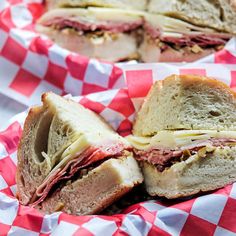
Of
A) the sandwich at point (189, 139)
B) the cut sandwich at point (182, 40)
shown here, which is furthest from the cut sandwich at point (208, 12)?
the sandwich at point (189, 139)

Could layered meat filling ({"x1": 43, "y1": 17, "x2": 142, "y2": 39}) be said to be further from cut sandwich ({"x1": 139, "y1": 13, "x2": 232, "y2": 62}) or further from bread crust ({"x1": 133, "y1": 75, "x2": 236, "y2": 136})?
bread crust ({"x1": 133, "y1": 75, "x2": 236, "y2": 136})

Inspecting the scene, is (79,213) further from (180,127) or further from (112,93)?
(112,93)

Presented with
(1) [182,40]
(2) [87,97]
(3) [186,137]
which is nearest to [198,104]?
(3) [186,137]

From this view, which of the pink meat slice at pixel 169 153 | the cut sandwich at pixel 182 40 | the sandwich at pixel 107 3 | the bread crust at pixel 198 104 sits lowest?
the cut sandwich at pixel 182 40

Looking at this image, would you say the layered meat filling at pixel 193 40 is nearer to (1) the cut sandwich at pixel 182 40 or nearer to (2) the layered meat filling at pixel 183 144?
(1) the cut sandwich at pixel 182 40

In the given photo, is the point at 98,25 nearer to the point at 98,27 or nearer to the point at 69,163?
the point at 98,27
